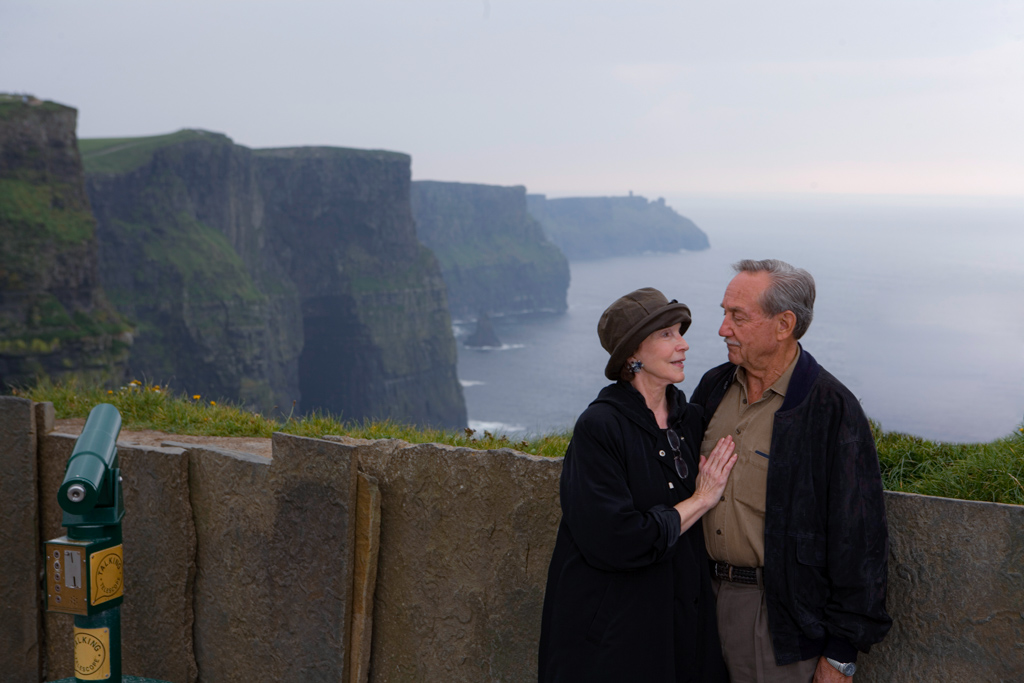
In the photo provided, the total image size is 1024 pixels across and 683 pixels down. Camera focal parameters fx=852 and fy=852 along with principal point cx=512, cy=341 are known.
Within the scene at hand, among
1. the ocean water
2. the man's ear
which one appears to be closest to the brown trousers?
the man's ear

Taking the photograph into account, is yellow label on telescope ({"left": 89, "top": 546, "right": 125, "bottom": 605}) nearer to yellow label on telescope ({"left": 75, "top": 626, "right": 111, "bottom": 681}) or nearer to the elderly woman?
yellow label on telescope ({"left": 75, "top": 626, "right": 111, "bottom": 681})

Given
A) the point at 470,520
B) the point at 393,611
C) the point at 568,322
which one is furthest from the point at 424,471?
the point at 568,322

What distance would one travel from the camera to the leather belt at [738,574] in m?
2.99

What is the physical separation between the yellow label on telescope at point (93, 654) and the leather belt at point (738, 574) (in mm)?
2676

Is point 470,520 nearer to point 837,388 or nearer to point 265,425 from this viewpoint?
point 837,388

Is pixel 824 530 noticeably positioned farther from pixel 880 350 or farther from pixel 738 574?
pixel 880 350

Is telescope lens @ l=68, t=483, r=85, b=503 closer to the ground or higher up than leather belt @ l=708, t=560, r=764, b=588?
higher up

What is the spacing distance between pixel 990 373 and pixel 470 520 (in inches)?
4172

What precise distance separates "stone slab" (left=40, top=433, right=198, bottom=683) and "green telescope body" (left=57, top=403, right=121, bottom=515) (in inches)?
39.8

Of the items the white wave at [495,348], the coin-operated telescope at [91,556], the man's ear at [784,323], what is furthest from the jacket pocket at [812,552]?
the white wave at [495,348]

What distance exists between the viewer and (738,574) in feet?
9.91

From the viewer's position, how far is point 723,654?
307 cm

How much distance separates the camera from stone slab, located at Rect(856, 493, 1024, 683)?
305cm

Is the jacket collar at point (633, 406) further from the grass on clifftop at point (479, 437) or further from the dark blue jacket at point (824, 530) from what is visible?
the grass on clifftop at point (479, 437)
